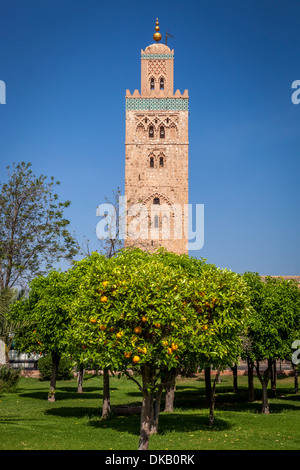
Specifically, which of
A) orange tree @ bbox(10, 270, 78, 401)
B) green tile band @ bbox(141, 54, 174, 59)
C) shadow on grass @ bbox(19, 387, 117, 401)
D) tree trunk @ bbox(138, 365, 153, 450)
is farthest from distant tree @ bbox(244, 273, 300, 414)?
green tile band @ bbox(141, 54, 174, 59)

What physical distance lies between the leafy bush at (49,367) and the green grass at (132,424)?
4022 mm

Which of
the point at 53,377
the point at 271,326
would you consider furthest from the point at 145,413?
the point at 53,377

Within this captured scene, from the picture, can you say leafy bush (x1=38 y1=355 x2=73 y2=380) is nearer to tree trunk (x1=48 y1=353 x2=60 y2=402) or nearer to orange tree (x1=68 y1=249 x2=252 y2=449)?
tree trunk (x1=48 y1=353 x2=60 y2=402)

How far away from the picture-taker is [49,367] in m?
33.1

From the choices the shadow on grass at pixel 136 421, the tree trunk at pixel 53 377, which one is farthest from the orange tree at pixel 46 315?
the shadow on grass at pixel 136 421

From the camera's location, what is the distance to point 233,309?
13.6m

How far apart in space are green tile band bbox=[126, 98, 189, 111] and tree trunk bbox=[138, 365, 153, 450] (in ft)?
118

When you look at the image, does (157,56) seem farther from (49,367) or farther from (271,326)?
(271,326)

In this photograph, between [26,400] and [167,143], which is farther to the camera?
[167,143]

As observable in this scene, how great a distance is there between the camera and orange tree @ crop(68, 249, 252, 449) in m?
11.8

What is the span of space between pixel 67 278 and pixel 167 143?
2512cm

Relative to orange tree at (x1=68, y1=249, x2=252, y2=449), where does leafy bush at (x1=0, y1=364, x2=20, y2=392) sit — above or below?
below
